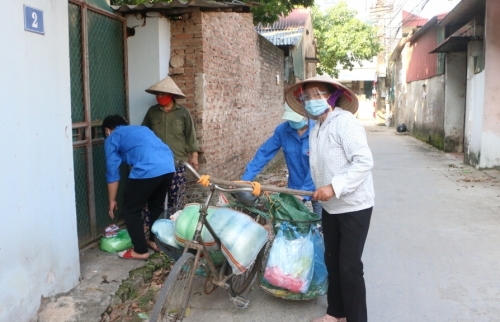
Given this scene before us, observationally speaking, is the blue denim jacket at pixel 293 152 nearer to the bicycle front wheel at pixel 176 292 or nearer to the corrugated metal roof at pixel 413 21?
the bicycle front wheel at pixel 176 292

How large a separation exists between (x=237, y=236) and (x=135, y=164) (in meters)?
1.47

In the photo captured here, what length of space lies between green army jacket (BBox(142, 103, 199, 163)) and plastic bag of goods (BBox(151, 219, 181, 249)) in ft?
6.08

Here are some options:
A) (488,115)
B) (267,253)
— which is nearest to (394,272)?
(267,253)

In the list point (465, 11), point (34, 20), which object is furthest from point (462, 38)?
point (34, 20)

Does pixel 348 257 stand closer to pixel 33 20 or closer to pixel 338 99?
pixel 338 99

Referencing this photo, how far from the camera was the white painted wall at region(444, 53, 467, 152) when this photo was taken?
15.4 meters

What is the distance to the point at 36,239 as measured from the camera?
351 centimetres

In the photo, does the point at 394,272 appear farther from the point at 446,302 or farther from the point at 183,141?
the point at 183,141

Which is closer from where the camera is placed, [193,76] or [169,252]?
[169,252]

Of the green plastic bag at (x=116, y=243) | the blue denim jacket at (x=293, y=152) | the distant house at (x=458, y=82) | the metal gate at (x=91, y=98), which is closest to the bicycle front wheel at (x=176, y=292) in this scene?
the blue denim jacket at (x=293, y=152)

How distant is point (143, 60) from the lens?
5.90 meters

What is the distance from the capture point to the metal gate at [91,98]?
4875 mm

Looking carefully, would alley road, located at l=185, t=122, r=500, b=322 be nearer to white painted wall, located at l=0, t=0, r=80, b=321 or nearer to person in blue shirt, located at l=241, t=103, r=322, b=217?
person in blue shirt, located at l=241, t=103, r=322, b=217

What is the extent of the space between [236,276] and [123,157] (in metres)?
1.56
